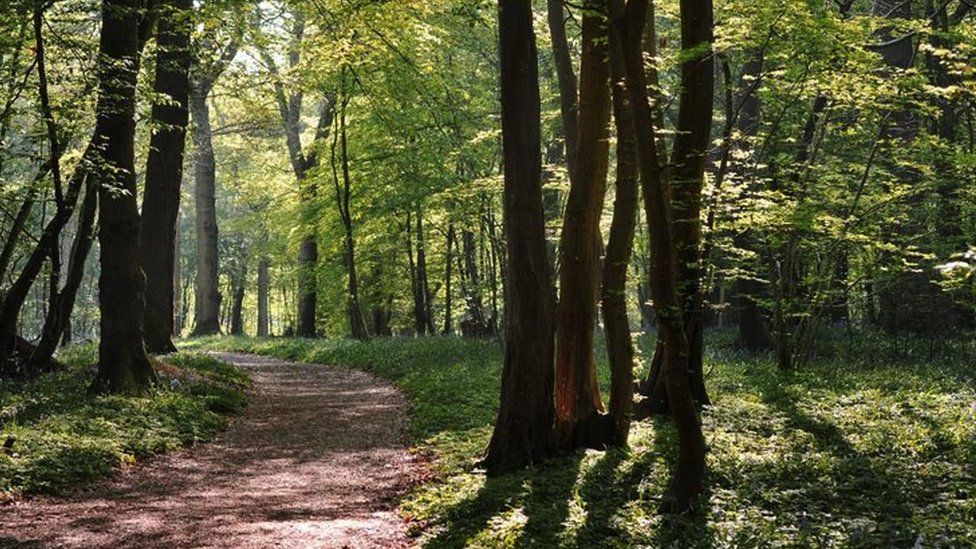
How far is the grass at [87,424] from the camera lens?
7543 mm

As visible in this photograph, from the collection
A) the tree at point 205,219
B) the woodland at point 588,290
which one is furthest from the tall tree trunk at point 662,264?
the tree at point 205,219

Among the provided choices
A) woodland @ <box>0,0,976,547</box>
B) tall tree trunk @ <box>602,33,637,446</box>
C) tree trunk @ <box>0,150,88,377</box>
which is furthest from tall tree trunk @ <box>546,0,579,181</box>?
tree trunk @ <box>0,150,88,377</box>

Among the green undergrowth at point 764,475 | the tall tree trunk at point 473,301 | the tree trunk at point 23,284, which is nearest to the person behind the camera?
the green undergrowth at point 764,475

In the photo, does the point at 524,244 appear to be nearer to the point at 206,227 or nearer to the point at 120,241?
the point at 120,241

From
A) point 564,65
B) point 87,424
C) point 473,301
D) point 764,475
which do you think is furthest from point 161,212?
point 764,475

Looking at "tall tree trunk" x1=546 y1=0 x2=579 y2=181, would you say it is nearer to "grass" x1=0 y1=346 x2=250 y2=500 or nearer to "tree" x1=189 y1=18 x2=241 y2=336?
"grass" x1=0 y1=346 x2=250 y2=500

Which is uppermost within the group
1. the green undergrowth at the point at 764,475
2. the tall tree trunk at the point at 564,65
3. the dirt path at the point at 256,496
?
the tall tree trunk at the point at 564,65

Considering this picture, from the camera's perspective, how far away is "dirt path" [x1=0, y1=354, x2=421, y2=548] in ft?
20.5

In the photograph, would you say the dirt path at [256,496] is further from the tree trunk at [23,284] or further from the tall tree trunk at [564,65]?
the tall tree trunk at [564,65]

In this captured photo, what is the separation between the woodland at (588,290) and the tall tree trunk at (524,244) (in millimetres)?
28

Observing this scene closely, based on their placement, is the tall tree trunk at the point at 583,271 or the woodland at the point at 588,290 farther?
the tall tree trunk at the point at 583,271

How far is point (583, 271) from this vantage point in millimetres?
8773

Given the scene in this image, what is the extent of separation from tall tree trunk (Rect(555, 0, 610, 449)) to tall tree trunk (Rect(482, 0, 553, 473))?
0.41m

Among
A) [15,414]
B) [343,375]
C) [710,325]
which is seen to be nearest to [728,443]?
[15,414]
